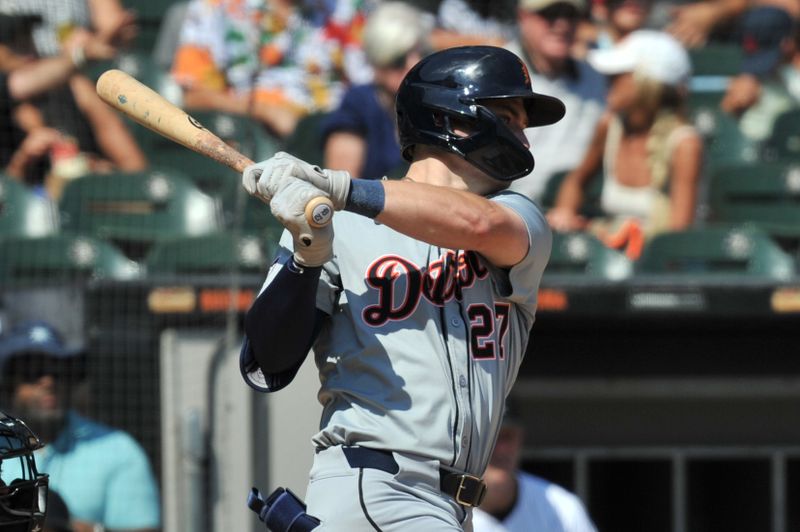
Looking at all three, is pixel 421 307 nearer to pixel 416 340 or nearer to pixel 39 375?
pixel 416 340

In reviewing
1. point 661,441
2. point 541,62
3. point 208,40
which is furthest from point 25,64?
point 661,441

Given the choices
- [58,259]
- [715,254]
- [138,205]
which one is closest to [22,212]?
[138,205]

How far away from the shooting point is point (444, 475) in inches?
86.5

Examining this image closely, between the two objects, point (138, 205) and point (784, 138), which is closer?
point (138, 205)

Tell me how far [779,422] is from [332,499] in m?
3.55

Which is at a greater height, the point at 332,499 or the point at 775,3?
the point at 775,3

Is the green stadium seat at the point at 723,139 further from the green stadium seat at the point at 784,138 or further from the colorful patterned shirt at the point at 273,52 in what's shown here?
the colorful patterned shirt at the point at 273,52

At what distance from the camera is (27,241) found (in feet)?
16.2

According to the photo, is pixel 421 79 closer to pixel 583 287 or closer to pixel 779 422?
pixel 583 287

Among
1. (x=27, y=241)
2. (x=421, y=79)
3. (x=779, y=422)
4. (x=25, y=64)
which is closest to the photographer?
(x=421, y=79)

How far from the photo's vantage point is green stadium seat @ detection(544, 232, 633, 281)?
5145 millimetres

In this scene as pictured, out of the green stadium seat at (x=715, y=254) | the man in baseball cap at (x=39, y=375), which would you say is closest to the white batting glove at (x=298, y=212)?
the man in baseball cap at (x=39, y=375)

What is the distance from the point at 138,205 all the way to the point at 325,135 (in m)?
0.77

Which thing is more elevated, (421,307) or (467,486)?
(421,307)
